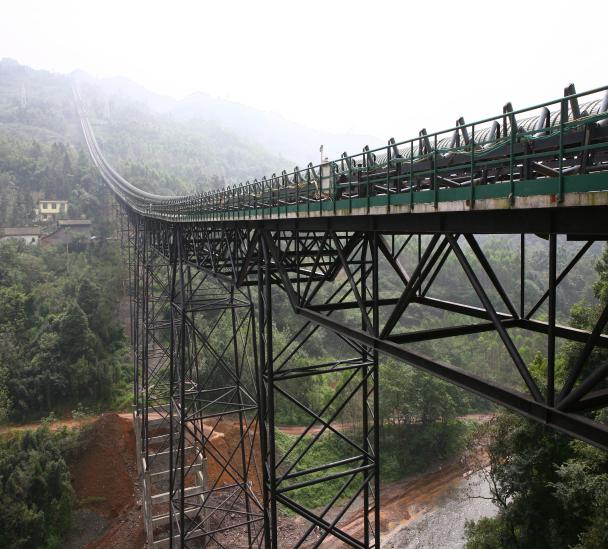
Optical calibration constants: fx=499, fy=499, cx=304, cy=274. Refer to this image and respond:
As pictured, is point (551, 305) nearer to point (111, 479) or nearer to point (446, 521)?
point (446, 521)

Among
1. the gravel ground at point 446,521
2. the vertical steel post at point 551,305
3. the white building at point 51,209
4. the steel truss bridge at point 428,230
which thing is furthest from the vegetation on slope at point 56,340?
the vertical steel post at point 551,305

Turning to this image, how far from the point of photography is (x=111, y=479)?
Result: 23031 millimetres

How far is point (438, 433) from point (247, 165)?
383 ft

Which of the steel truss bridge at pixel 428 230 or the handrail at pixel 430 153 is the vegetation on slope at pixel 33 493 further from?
the handrail at pixel 430 153

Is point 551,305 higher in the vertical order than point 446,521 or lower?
higher

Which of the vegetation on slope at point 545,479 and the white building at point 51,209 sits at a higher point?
the white building at point 51,209

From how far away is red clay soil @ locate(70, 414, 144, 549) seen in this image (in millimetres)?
20172

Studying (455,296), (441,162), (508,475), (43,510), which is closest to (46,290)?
(43,510)

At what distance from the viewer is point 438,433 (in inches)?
1166

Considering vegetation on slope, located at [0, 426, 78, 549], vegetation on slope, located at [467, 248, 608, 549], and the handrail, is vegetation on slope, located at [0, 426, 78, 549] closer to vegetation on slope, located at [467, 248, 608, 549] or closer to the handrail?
the handrail

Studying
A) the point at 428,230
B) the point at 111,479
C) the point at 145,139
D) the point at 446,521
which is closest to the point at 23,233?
the point at 111,479

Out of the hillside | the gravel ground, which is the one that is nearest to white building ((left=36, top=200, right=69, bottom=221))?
the hillside

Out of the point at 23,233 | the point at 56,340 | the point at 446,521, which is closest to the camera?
the point at 446,521

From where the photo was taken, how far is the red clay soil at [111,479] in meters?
20.2
